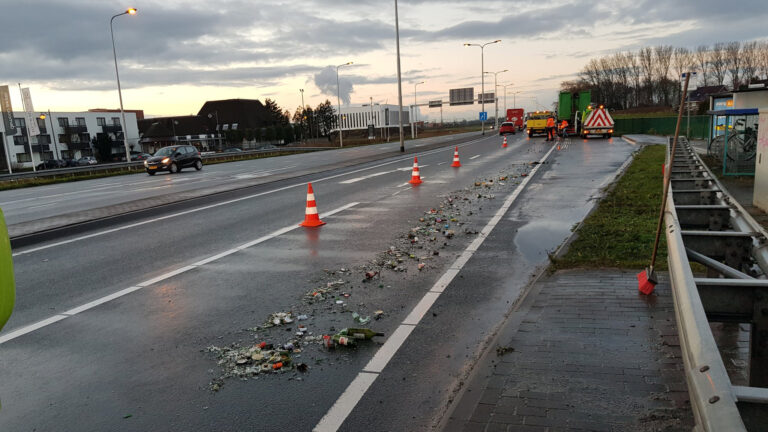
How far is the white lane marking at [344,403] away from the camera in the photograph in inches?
138

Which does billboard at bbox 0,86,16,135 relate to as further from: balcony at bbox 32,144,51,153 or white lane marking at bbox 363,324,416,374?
balcony at bbox 32,144,51,153

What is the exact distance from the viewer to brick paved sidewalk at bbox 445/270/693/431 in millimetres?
3324

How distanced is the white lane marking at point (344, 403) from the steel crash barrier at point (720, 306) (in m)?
2.14

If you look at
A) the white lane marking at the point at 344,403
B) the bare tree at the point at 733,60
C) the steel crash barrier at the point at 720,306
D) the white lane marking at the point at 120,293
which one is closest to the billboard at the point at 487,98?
the bare tree at the point at 733,60

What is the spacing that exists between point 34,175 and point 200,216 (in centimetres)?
2491

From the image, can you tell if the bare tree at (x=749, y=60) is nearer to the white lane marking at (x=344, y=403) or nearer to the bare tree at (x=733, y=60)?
the bare tree at (x=733, y=60)

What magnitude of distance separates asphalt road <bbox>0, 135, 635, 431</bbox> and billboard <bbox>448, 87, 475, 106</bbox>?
3423 inches

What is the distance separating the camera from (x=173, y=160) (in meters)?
30.6

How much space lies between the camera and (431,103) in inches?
4195

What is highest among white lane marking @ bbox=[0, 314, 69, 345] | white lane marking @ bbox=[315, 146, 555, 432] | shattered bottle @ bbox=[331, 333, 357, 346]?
white lane marking @ bbox=[0, 314, 69, 345]

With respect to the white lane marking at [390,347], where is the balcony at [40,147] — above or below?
above

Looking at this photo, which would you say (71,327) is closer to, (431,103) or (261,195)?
(261,195)


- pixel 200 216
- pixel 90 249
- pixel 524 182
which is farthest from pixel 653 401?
pixel 524 182

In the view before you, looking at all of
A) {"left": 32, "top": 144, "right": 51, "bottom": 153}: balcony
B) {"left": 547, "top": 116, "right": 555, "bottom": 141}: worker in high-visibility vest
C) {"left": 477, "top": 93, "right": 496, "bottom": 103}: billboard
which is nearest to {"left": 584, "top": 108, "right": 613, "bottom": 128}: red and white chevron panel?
{"left": 547, "top": 116, "right": 555, "bottom": 141}: worker in high-visibility vest
